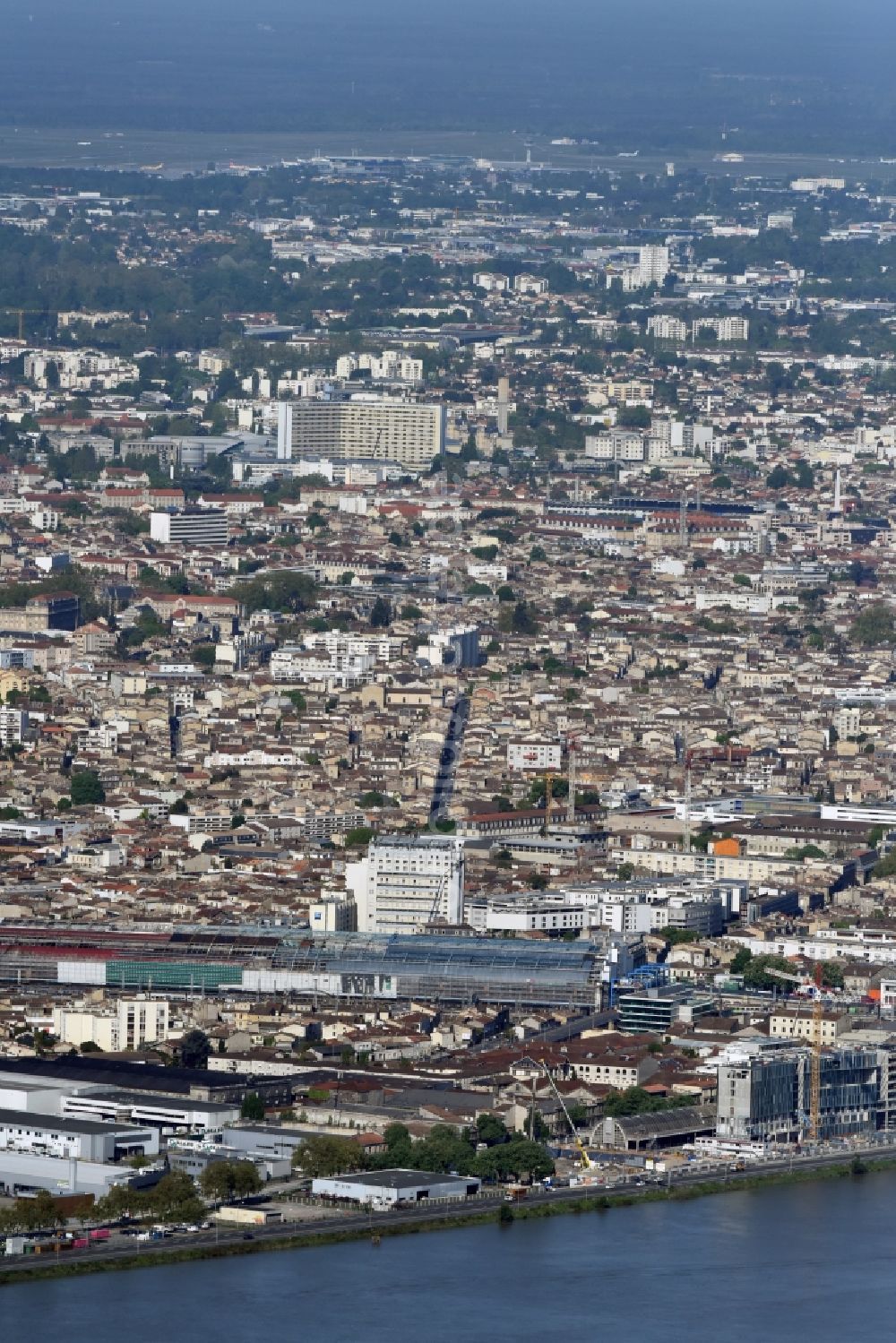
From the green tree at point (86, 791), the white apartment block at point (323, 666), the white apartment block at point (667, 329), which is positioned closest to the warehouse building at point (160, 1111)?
the green tree at point (86, 791)

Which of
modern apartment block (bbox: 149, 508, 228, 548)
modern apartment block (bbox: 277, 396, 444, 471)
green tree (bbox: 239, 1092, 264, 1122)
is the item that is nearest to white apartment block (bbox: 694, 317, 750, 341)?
modern apartment block (bbox: 277, 396, 444, 471)

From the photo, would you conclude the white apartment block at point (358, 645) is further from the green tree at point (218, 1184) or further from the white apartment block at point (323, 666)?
the green tree at point (218, 1184)

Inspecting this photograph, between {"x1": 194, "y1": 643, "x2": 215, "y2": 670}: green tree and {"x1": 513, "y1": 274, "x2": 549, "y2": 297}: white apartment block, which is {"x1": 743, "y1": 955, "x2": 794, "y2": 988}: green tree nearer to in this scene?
{"x1": 194, "y1": 643, "x2": 215, "y2": 670}: green tree

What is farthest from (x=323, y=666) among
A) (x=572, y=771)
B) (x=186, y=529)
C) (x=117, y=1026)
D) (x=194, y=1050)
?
(x=194, y=1050)

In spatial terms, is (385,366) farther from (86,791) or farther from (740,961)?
(740,961)

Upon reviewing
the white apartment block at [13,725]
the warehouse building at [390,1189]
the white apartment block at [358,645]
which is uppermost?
the warehouse building at [390,1189]
